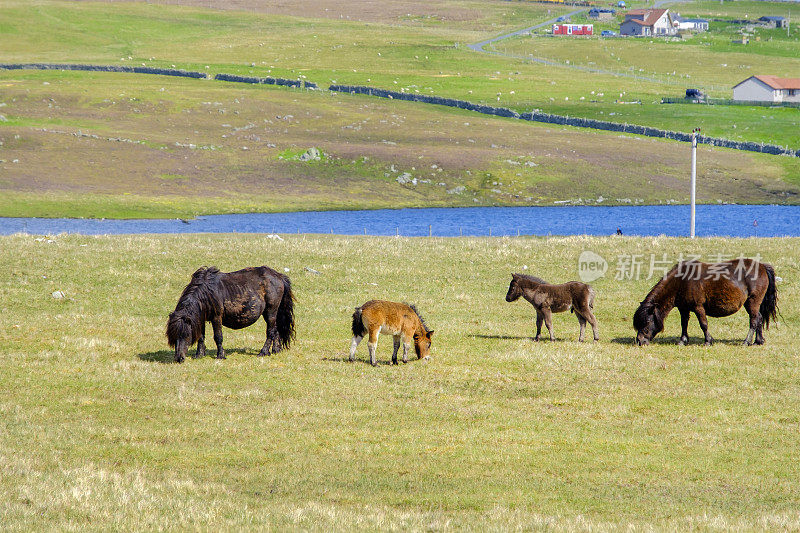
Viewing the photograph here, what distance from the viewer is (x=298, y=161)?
8469 centimetres

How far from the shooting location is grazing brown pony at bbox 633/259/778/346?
75.0 feet

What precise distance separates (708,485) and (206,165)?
7266 cm

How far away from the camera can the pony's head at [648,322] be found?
23312 millimetres

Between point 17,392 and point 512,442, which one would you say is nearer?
point 512,442

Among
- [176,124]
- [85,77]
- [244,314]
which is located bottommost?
[244,314]

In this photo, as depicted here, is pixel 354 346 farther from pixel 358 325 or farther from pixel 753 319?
pixel 753 319

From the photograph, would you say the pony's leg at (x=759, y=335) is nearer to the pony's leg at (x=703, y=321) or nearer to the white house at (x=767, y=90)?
the pony's leg at (x=703, y=321)

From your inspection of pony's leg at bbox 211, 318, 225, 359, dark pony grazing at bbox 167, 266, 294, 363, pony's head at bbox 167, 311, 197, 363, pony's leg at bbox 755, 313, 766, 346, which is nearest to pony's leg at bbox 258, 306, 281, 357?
dark pony grazing at bbox 167, 266, 294, 363

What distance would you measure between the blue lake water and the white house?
56488 millimetres

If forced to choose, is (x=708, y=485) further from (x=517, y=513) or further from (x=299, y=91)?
(x=299, y=91)

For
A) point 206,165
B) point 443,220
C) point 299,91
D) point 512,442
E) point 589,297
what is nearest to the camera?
point 512,442

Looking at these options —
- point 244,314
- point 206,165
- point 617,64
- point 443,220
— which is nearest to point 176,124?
point 206,165

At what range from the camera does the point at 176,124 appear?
96.2 metres

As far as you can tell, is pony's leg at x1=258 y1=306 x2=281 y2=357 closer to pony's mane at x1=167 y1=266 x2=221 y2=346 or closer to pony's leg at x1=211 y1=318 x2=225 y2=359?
pony's leg at x1=211 y1=318 x2=225 y2=359
